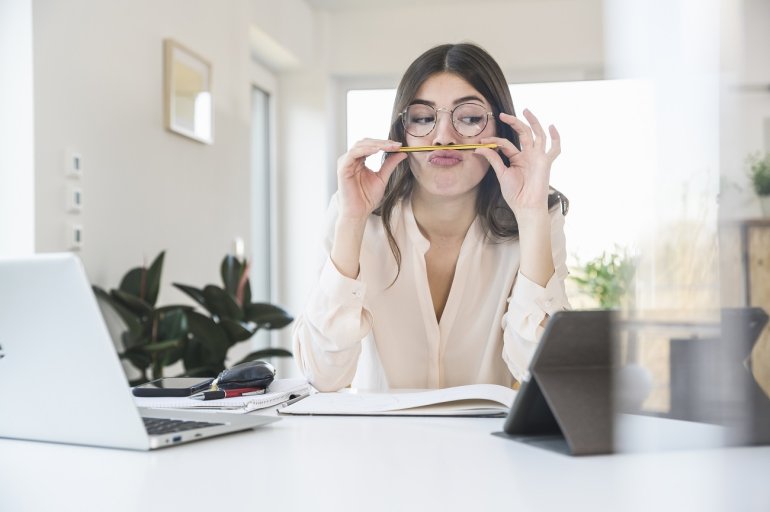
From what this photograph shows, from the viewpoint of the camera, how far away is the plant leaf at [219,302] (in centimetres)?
297

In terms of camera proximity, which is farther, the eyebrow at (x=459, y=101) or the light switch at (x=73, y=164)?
the light switch at (x=73, y=164)

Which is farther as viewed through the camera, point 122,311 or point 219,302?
point 219,302

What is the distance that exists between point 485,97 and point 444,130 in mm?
136

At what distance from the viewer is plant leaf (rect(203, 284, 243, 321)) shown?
297cm

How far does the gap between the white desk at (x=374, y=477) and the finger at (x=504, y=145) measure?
0.77 metres

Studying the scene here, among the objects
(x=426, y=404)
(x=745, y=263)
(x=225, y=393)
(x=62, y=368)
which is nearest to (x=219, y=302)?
(x=225, y=393)

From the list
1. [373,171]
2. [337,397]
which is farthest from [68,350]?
[373,171]

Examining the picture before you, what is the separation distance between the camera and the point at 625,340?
51cm

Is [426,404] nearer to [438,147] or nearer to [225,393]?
[225,393]

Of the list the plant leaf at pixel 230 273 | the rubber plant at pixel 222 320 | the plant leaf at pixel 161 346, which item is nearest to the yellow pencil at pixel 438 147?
the plant leaf at pixel 161 346

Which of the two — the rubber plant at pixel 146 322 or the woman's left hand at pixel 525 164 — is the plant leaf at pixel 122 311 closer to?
the rubber plant at pixel 146 322

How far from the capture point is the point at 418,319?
5.44 ft

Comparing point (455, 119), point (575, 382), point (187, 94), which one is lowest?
point (575, 382)

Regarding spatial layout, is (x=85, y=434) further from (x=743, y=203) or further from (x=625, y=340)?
(x=743, y=203)
